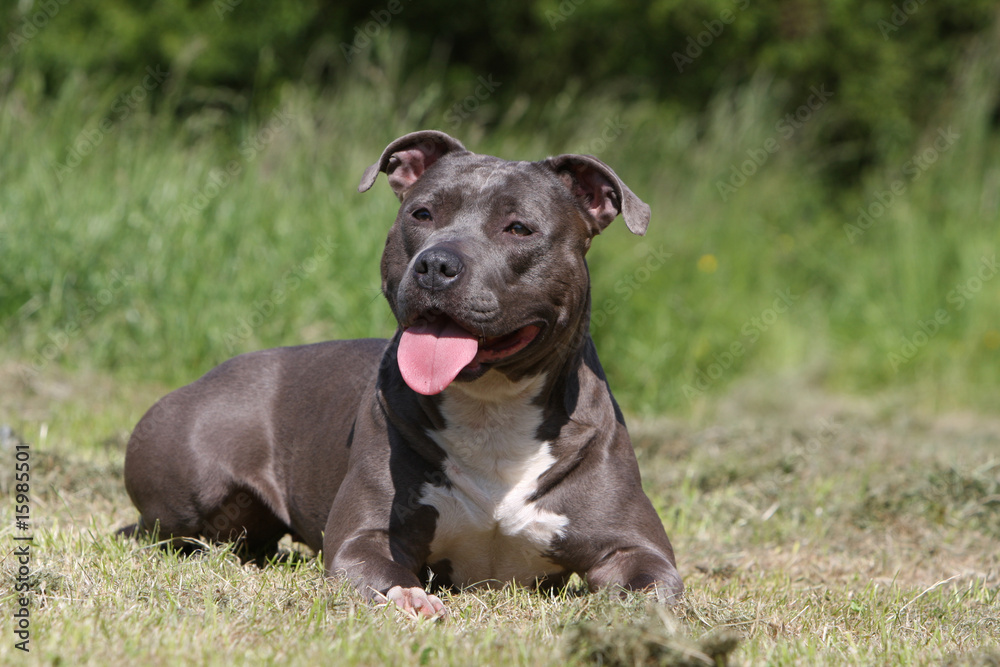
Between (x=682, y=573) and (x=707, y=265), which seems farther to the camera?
(x=707, y=265)

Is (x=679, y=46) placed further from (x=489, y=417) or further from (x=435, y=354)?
(x=435, y=354)

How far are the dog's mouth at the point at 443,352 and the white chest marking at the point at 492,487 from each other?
0.60 feet

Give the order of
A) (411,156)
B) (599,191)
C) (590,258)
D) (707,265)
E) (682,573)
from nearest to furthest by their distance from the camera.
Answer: (599,191) < (411,156) < (682,573) < (590,258) < (707,265)

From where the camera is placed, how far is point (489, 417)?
368 centimetres

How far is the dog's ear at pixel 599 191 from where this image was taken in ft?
12.2

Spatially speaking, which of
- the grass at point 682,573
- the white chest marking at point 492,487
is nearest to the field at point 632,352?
the grass at point 682,573

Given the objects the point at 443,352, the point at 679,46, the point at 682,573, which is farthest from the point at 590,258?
the point at 679,46

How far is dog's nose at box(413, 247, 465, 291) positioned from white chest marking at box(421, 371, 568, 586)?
46cm

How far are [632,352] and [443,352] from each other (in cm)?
499

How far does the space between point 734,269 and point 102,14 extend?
8.45 m

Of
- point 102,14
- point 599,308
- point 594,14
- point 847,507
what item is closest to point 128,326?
point 599,308

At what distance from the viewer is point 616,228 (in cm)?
875

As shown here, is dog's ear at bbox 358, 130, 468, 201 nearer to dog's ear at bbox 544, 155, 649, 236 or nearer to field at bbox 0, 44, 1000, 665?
dog's ear at bbox 544, 155, 649, 236

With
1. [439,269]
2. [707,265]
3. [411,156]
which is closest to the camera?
[439,269]
